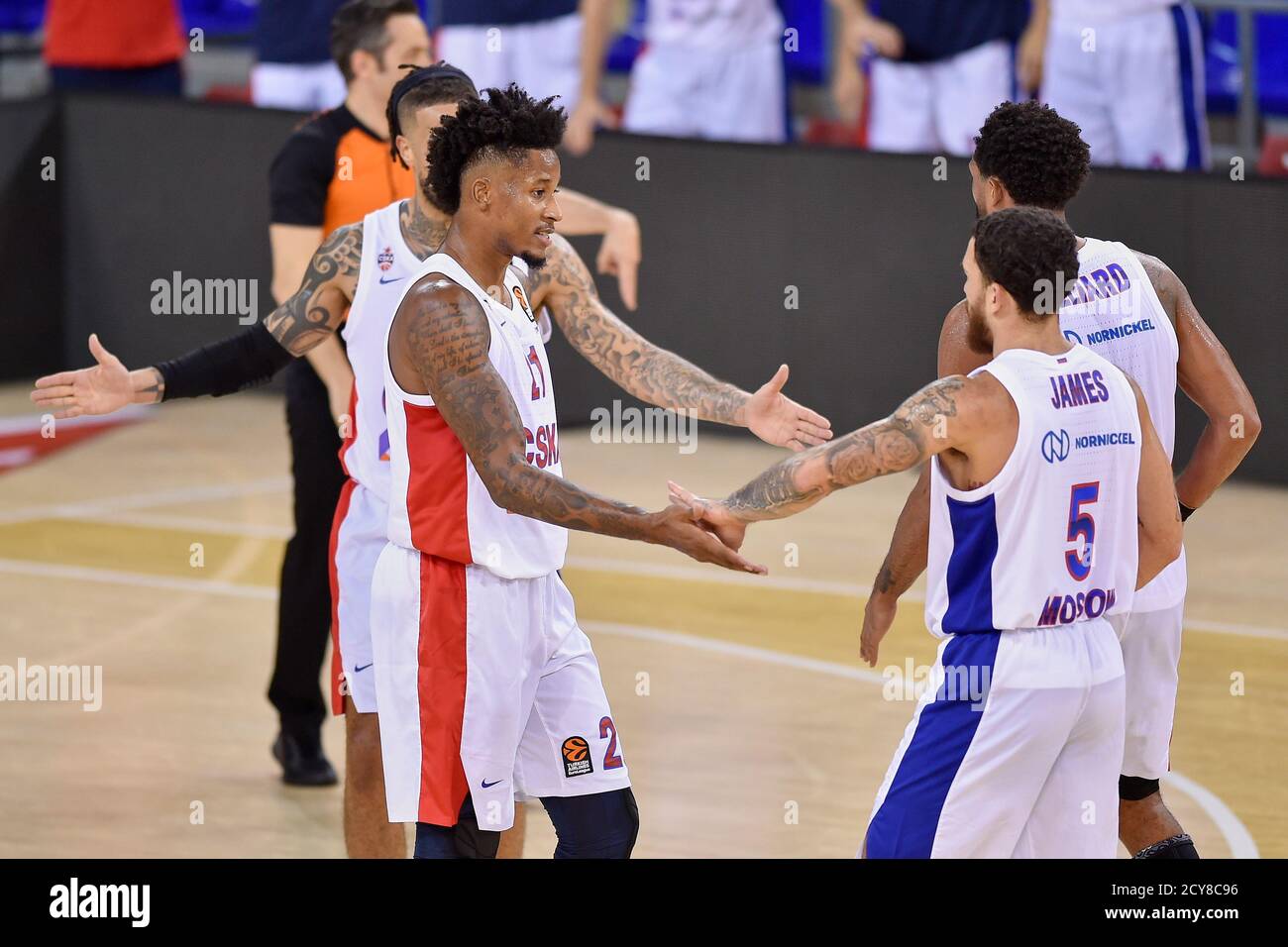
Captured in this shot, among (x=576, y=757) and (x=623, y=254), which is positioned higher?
(x=623, y=254)

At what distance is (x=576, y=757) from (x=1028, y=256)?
149 cm

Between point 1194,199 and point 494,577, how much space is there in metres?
6.67

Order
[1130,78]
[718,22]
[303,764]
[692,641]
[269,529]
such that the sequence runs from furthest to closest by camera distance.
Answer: [718,22]
[1130,78]
[269,529]
[692,641]
[303,764]

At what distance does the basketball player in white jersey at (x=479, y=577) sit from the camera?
15.0 feet

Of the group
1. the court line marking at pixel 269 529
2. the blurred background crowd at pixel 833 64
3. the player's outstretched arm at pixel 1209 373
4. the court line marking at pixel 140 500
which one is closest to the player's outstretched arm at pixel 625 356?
the player's outstretched arm at pixel 1209 373

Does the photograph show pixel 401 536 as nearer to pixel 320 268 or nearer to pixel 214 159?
pixel 320 268

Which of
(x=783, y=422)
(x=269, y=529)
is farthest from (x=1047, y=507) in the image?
(x=269, y=529)

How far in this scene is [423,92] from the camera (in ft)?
17.6

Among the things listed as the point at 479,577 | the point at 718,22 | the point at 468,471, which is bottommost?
the point at 479,577

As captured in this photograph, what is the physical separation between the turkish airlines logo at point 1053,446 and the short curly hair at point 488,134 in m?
1.29

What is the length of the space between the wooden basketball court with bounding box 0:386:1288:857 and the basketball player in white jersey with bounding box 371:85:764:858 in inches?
60.4

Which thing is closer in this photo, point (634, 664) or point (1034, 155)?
point (1034, 155)
